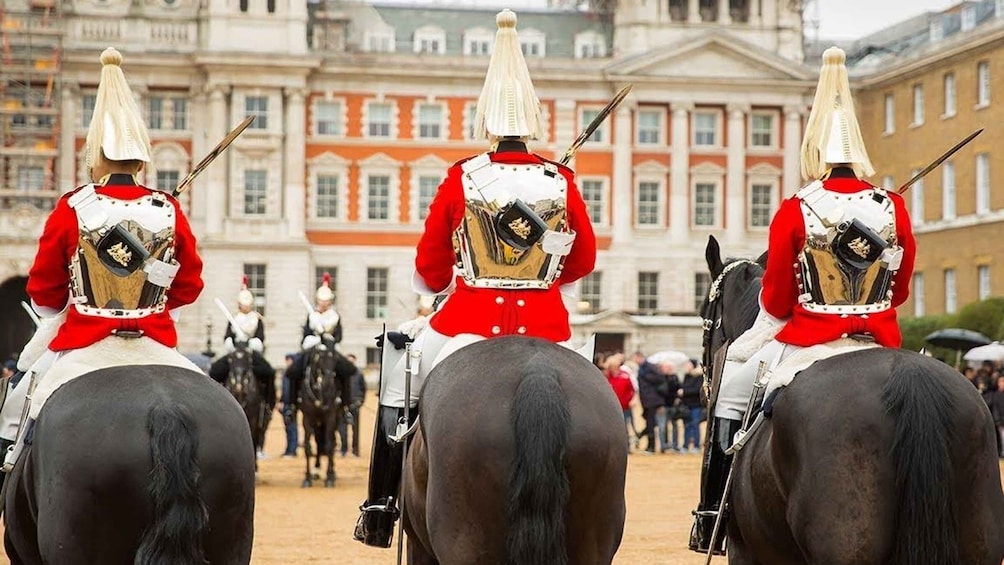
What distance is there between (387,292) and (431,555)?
51.8 metres

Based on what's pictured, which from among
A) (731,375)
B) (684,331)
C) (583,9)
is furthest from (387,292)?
(731,375)

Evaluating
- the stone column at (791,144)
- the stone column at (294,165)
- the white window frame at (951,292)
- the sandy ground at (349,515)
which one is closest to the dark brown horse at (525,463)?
the sandy ground at (349,515)

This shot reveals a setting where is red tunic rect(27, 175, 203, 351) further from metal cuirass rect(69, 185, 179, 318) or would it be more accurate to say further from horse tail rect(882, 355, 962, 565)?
horse tail rect(882, 355, 962, 565)

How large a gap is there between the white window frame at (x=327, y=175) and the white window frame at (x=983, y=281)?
70.9 ft

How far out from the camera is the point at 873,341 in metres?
6.97

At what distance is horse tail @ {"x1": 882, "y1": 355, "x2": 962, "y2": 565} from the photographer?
577 cm

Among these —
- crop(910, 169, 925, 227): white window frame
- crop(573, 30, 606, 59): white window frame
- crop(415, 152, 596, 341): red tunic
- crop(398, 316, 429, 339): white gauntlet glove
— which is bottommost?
crop(398, 316, 429, 339): white gauntlet glove

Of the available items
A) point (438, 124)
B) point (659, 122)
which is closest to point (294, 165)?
point (438, 124)

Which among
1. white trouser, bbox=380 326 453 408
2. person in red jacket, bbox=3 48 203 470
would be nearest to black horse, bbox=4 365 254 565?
person in red jacket, bbox=3 48 203 470

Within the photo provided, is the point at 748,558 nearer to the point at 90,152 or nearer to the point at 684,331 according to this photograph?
the point at 90,152

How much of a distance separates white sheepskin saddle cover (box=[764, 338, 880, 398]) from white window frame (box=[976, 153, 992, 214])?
4597cm

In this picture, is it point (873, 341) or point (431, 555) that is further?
point (873, 341)

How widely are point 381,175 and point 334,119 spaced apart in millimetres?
2568

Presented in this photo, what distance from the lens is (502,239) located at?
6895 millimetres
